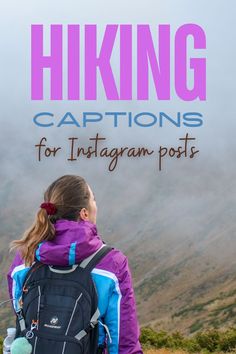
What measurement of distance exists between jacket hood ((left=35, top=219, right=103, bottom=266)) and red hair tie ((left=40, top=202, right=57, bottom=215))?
0.33 feet

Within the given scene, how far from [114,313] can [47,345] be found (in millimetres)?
517

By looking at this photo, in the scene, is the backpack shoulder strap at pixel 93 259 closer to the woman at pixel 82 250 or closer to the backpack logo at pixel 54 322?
the woman at pixel 82 250

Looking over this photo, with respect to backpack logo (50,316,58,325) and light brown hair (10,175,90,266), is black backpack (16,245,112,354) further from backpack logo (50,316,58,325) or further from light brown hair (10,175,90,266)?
light brown hair (10,175,90,266)

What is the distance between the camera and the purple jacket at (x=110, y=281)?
4.14 metres

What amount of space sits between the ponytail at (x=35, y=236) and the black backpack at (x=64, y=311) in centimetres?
18

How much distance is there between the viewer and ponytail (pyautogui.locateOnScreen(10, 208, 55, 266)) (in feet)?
14.1

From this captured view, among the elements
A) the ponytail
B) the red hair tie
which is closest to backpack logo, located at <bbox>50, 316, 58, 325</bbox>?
the ponytail

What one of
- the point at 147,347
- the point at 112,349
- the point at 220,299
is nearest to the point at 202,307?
the point at 220,299

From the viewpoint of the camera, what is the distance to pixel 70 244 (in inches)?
163

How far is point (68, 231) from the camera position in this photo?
13.9 feet

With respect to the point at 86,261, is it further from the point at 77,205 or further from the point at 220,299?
the point at 220,299

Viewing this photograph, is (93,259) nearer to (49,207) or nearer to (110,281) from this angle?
(110,281)

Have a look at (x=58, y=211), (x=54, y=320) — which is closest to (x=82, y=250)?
(x=58, y=211)

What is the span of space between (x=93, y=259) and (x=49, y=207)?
0.51 metres
